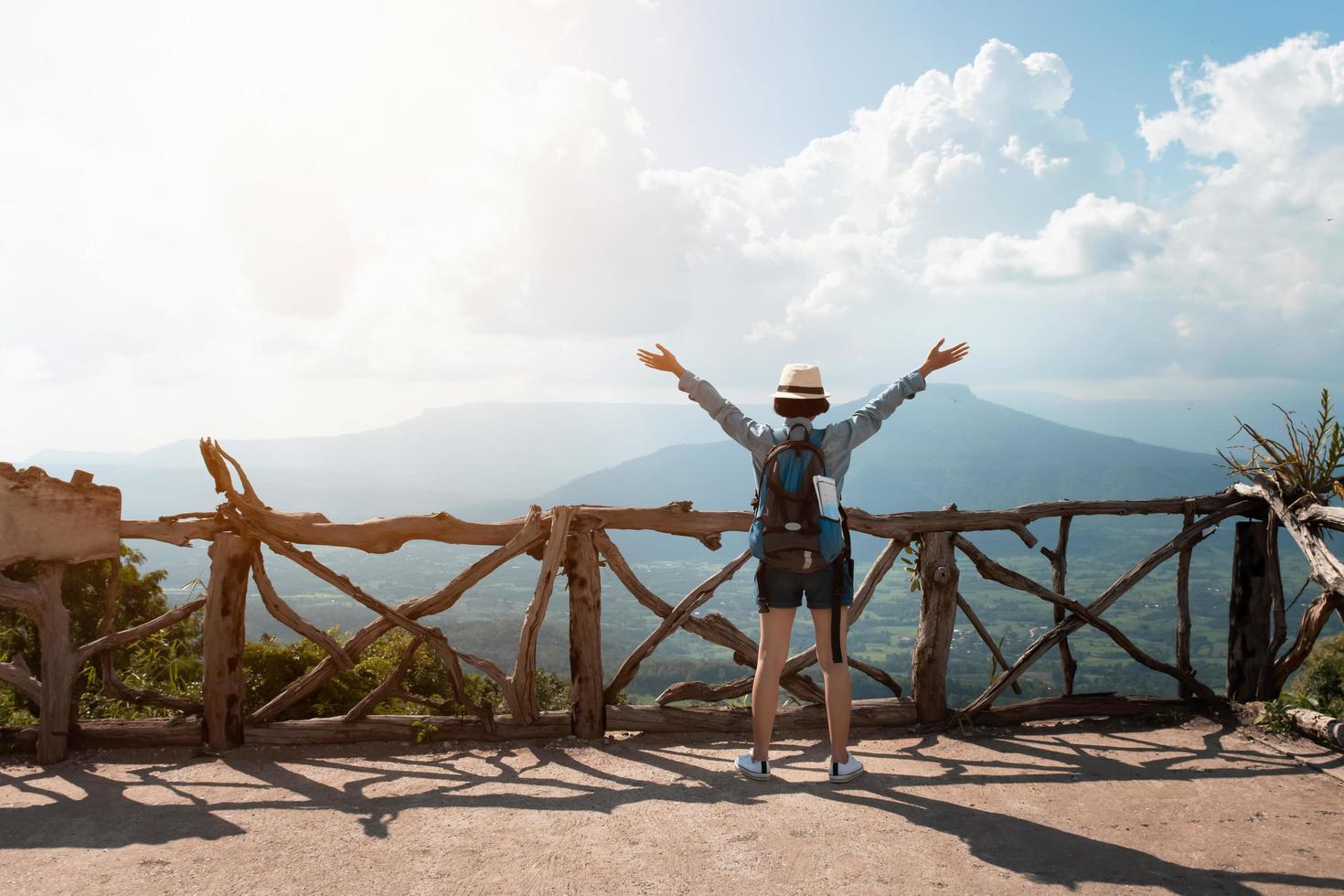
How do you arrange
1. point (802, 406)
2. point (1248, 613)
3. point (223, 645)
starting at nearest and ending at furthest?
point (802, 406)
point (223, 645)
point (1248, 613)

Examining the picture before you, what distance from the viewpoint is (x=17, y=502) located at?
5.26 metres

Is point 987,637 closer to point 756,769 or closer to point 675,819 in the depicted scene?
point 756,769

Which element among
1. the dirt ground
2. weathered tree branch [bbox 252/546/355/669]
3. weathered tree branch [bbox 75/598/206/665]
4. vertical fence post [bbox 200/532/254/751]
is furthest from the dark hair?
weathered tree branch [bbox 75/598/206/665]

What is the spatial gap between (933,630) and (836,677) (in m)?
1.67

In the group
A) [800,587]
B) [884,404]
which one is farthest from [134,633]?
[884,404]

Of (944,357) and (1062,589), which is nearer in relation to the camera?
(944,357)

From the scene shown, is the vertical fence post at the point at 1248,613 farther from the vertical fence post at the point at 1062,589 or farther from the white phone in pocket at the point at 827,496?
the white phone in pocket at the point at 827,496

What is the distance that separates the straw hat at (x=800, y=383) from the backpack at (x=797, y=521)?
214 mm

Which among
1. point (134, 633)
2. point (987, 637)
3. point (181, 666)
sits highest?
point (134, 633)

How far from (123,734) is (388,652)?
403 centimetres

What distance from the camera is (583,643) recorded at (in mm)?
5664

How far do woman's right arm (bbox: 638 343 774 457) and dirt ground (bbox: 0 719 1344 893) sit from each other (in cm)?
177

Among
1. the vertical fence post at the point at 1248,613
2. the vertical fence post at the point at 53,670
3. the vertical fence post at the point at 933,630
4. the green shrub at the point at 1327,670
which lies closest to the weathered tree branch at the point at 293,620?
the vertical fence post at the point at 53,670

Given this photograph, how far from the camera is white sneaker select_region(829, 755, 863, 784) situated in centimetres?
477
